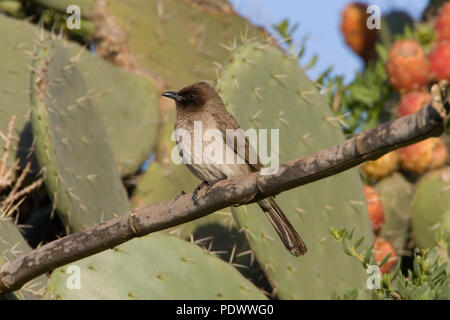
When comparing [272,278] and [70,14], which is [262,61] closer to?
[272,278]

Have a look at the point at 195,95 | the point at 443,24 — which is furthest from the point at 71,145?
the point at 443,24

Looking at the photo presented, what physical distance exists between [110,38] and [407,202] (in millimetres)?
2474

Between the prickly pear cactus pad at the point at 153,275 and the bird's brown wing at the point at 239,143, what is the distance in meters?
0.48

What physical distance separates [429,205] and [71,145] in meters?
2.30

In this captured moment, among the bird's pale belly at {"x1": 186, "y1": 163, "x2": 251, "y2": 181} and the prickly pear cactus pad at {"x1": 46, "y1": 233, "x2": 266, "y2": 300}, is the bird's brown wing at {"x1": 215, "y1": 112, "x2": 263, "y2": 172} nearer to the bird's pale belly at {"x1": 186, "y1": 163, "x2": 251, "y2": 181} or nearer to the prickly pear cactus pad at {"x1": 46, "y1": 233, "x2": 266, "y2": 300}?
the bird's pale belly at {"x1": 186, "y1": 163, "x2": 251, "y2": 181}

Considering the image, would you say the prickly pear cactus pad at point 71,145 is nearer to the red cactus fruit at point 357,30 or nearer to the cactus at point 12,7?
the cactus at point 12,7

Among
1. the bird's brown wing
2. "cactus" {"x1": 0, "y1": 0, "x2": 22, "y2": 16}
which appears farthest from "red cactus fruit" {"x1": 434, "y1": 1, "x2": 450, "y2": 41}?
"cactus" {"x1": 0, "y1": 0, "x2": 22, "y2": 16}

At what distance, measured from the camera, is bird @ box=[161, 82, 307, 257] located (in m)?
3.98

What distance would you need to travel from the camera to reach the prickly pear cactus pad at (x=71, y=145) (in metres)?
4.18

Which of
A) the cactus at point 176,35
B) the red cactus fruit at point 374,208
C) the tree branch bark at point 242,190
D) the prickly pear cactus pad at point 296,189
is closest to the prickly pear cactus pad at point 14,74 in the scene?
the cactus at point 176,35

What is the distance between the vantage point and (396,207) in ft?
18.3

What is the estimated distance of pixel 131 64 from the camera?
21.6 ft

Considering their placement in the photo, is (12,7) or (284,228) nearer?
(284,228)

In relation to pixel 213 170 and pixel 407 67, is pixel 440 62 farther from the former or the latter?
pixel 213 170
